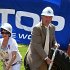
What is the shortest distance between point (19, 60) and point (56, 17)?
622 cm

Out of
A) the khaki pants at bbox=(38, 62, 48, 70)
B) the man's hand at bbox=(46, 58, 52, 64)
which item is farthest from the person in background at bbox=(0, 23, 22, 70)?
the man's hand at bbox=(46, 58, 52, 64)

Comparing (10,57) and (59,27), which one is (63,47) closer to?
(59,27)

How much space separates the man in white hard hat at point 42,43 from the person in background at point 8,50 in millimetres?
238

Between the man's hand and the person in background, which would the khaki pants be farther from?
the person in background

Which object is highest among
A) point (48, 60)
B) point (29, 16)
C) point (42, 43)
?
point (29, 16)

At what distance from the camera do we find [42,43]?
22.4 ft

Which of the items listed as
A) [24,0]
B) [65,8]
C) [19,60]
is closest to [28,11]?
[24,0]

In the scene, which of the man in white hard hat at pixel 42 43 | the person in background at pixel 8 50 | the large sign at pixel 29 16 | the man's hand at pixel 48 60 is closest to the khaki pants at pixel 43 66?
the man in white hard hat at pixel 42 43

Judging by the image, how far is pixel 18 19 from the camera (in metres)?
13.8

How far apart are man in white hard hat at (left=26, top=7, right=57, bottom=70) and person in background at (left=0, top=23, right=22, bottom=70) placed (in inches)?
9.4

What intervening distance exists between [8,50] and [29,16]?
21.9 ft

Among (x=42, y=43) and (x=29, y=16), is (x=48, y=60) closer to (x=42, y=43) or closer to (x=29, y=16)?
(x=42, y=43)

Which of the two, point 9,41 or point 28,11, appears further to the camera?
point 28,11

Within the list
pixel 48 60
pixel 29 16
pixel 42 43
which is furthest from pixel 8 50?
pixel 29 16
